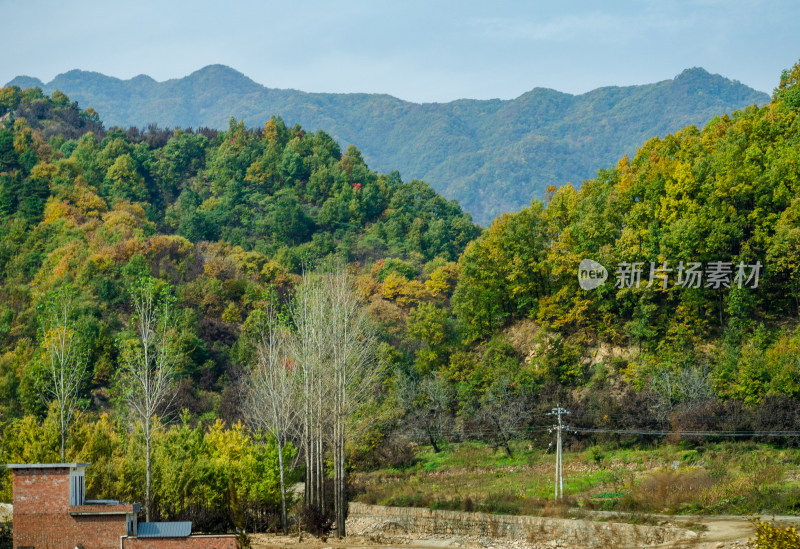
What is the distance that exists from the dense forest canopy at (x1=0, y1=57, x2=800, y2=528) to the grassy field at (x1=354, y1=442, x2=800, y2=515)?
5.22 ft

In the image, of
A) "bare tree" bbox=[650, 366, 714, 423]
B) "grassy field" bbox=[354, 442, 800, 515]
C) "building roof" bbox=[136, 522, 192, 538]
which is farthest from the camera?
"bare tree" bbox=[650, 366, 714, 423]

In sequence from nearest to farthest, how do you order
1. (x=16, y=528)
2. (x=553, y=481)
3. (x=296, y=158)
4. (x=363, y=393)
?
1. (x=16, y=528)
2. (x=553, y=481)
3. (x=363, y=393)
4. (x=296, y=158)

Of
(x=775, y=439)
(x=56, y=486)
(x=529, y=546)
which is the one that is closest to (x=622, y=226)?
(x=775, y=439)

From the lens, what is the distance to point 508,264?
55469 millimetres

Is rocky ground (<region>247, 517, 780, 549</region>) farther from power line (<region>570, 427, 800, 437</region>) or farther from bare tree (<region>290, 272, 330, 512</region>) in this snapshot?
power line (<region>570, 427, 800, 437</region>)

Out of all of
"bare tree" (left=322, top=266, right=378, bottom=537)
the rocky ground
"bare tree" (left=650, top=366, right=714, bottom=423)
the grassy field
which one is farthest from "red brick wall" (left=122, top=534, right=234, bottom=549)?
"bare tree" (left=650, top=366, right=714, bottom=423)

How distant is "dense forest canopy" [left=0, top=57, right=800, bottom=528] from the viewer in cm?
4297

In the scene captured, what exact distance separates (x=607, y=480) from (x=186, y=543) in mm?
21245

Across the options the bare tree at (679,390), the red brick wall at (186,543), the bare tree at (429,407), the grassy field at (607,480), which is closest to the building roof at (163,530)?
Result: the red brick wall at (186,543)

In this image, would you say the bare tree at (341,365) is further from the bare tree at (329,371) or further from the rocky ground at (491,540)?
the rocky ground at (491,540)

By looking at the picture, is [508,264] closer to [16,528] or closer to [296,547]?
[296,547]

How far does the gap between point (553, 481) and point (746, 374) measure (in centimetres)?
949

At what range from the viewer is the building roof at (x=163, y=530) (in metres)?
21.0

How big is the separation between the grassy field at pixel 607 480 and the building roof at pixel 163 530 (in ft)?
51.2
